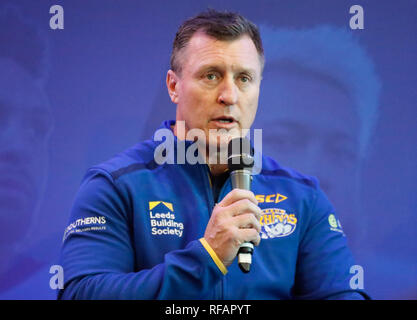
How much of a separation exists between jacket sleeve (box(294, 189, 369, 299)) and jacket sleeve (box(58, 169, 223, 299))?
1.49ft

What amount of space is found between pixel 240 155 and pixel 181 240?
0.43 m

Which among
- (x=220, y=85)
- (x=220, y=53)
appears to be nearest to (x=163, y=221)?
(x=220, y=85)

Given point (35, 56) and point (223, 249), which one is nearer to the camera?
point (223, 249)

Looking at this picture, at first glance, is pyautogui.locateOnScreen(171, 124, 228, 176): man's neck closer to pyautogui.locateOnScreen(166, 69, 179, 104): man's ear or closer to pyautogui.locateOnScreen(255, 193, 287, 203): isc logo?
pyautogui.locateOnScreen(255, 193, 287, 203): isc logo

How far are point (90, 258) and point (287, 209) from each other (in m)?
0.82

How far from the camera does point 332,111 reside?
2.74m

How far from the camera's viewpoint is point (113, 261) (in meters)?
1.96

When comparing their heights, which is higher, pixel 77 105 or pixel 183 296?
pixel 77 105

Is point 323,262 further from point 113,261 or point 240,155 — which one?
point 113,261

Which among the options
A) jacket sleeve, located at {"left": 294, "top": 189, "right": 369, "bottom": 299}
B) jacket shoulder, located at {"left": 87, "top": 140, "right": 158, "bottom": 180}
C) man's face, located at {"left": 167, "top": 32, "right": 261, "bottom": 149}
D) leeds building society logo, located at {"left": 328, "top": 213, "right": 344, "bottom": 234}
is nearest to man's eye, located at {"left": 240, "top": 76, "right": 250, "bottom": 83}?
man's face, located at {"left": 167, "top": 32, "right": 261, "bottom": 149}

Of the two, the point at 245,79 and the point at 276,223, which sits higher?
the point at 245,79

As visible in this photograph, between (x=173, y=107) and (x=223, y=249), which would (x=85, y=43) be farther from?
(x=223, y=249)
